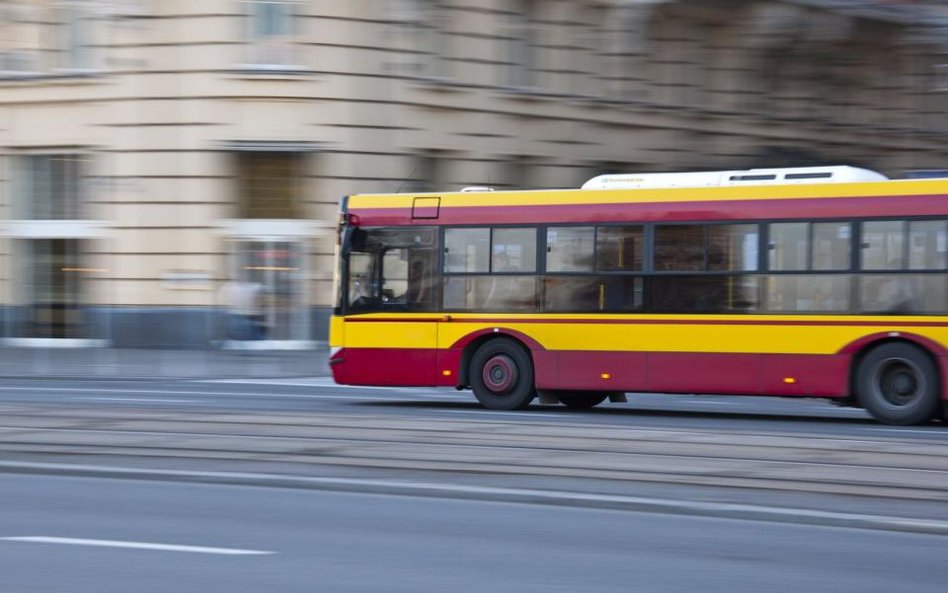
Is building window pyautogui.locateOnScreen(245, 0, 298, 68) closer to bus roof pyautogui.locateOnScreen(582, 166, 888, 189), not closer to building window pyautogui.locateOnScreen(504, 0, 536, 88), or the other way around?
building window pyautogui.locateOnScreen(504, 0, 536, 88)

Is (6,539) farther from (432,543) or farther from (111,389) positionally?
(111,389)

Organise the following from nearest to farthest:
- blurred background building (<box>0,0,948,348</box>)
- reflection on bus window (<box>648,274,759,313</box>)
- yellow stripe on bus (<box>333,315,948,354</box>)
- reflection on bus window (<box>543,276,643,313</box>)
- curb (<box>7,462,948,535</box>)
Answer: curb (<box>7,462,948,535</box>) → yellow stripe on bus (<box>333,315,948,354</box>) → reflection on bus window (<box>648,274,759,313</box>) → reflection on bus window (<box>543,276,643,313</box>) → blurred background building (<box>0,0,948,348</box>)

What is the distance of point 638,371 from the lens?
15867mm

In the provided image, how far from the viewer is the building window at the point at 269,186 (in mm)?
28438

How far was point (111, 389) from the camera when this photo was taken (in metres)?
20.4

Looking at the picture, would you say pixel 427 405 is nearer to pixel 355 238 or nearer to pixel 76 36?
pixel 355 238

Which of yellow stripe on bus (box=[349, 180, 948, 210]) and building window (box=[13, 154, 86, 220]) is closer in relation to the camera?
yellow stripe on bus (box=[349, 180, 948, 210])

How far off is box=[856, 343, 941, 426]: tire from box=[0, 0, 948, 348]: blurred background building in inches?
584

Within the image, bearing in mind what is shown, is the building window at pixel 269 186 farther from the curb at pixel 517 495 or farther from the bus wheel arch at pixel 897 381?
the curb at pixel 517 495

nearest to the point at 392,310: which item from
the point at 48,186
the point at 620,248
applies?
the point at 620,248

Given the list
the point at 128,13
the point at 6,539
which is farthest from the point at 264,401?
the point at 128,13

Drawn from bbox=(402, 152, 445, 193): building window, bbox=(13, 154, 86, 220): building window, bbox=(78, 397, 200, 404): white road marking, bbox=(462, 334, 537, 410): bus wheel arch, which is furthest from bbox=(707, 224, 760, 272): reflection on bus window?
bbox=(13, 154, 86, 220): building window

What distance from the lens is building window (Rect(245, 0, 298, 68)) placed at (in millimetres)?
28062

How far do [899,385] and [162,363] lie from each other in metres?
14.7
